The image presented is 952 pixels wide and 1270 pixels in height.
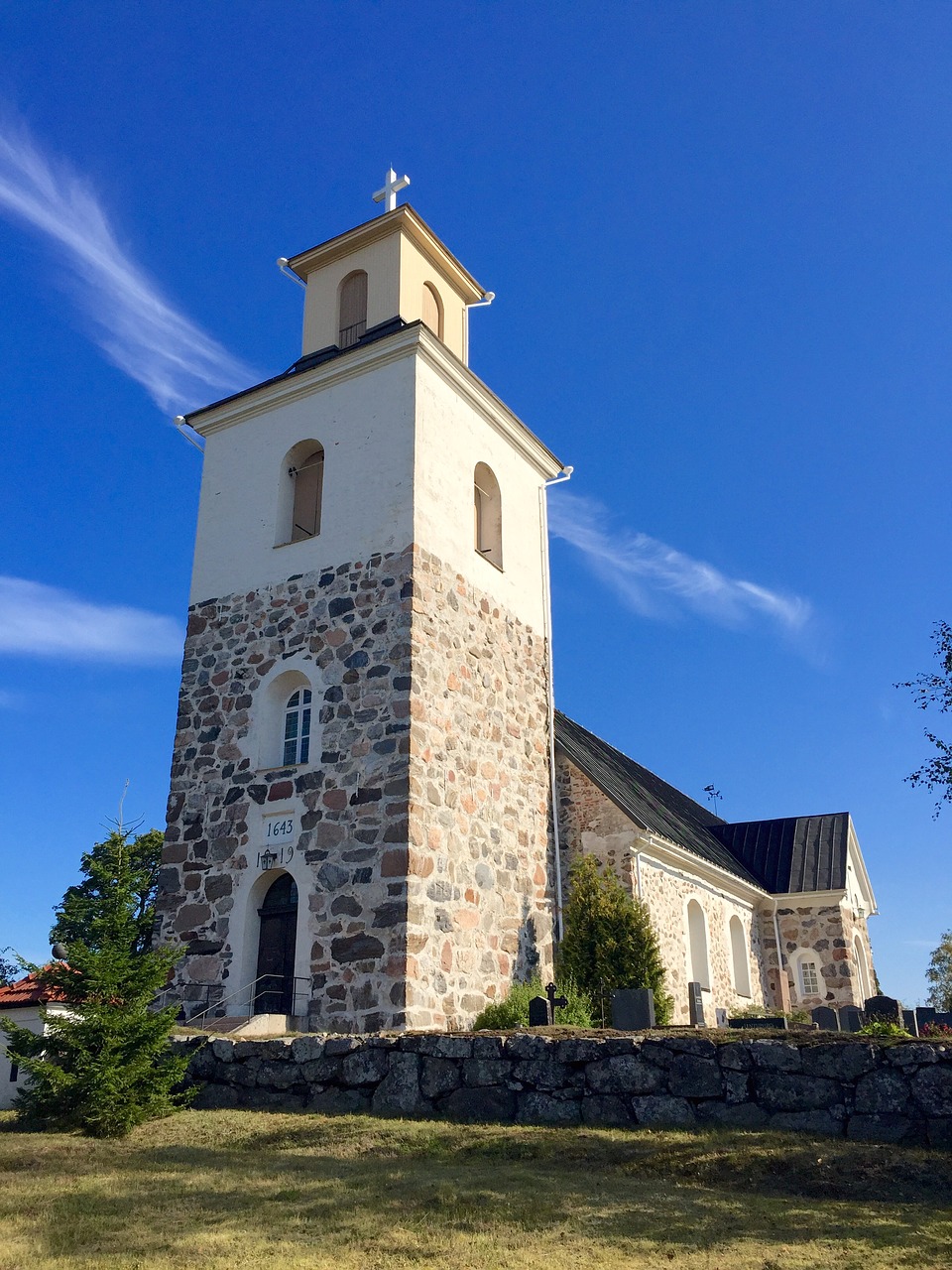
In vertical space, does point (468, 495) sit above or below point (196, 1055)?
above

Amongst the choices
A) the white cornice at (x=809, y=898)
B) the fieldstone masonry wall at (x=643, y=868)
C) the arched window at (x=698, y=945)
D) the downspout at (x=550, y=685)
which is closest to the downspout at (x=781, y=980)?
the white cornice at (x=809, y=898)

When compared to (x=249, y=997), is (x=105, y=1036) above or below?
below

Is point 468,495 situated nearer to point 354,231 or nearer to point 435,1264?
point 354,231

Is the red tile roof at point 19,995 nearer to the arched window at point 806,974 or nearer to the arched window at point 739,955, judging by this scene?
the arched window at point 739,955

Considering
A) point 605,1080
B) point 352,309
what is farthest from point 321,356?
point 605,1080

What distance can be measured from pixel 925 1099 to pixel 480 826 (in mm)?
8489

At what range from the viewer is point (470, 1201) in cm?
782

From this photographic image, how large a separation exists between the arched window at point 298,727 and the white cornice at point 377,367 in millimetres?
5504

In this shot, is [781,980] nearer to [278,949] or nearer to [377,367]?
[278,949]

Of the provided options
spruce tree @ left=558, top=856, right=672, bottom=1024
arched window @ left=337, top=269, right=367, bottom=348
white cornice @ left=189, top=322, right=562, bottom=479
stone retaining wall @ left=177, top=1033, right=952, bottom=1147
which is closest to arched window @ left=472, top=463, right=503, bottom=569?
white cornice @ left=189, top=322, right=562, bottom=479

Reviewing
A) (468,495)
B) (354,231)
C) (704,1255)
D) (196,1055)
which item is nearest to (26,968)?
(196,1055)

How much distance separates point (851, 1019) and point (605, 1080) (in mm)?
5924

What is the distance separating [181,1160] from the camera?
9.57 m

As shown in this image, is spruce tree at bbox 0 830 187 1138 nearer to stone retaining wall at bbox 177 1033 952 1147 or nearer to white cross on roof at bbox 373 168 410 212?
stone retaining wall at bbox 177 1033 952 1147
